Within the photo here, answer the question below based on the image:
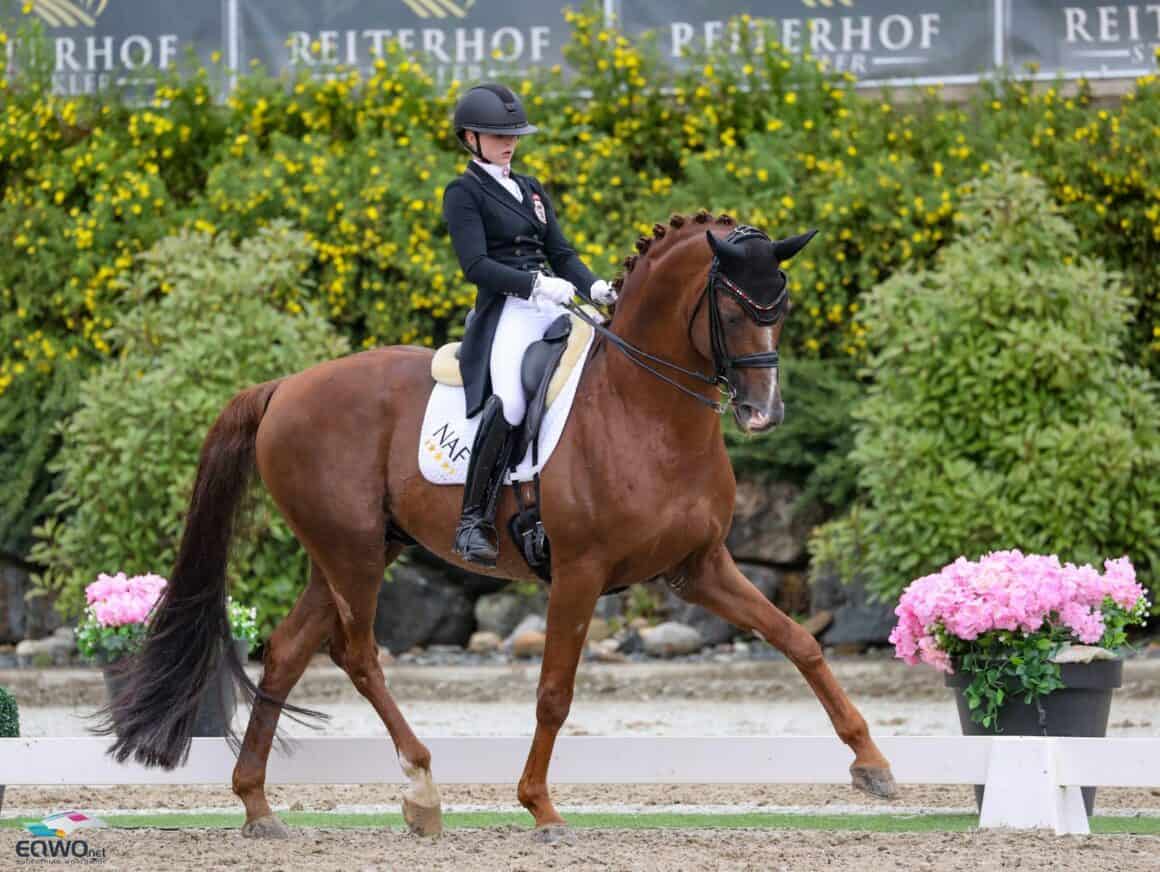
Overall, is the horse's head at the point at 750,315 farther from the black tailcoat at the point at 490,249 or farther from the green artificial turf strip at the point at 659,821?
the green artificial turf strip at the point at 659,821

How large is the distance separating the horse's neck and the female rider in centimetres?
22

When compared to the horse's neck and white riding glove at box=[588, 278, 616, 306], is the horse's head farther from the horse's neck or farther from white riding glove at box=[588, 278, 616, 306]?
white riding glove at box=[588, 278, 616, 306]

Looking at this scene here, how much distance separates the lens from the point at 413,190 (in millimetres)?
13406

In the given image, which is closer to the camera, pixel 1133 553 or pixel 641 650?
pixel 1133 553

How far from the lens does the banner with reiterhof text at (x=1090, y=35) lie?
45.2 ft

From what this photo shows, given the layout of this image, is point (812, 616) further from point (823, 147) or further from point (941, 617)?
point (941, 617)

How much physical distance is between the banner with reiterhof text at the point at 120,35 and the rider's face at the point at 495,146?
9230mm

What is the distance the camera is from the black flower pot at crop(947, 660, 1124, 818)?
6477mm

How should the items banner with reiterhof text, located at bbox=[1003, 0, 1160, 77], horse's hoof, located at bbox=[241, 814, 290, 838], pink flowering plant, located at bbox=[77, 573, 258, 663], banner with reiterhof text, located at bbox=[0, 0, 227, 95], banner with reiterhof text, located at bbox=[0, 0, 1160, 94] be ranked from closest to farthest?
horse's hoof, located at bbox=[241, 814, 290, 838], pink flowering plant, located at bbox=[77, 573, 258, 663], banner with reiterhof text, located at bbox=[1003, 0, 1160, 77], banner with reiterhof text, located at bbox=[0, 0, 1160, 94], banner with reiterhof text, located at bbox=[0, 0, 227, 95]

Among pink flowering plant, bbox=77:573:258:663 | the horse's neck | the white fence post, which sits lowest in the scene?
the white fence post

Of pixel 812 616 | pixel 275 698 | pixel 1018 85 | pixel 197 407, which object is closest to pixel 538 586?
pixel 812 616

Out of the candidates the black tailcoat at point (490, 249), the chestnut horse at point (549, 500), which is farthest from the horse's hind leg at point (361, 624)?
the black tailcoat at point (490, 249)

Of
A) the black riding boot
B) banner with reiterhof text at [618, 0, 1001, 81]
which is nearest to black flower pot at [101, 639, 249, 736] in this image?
the black riding boot

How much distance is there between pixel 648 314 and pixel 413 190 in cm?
773
